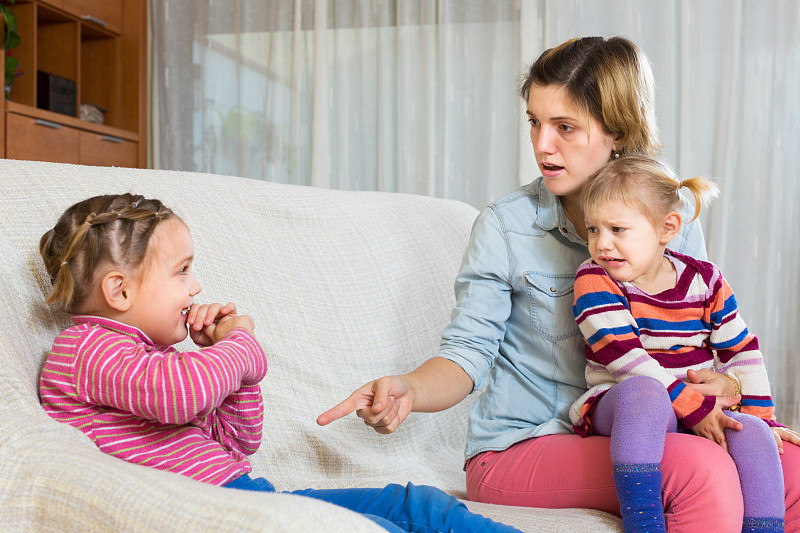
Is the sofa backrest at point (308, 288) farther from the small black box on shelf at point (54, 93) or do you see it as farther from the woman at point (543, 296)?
the small black box on shelf at point (54, 93)

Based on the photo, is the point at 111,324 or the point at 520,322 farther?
the point at 520,322

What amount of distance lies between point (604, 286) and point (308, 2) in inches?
114

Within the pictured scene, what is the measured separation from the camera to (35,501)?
70 centimetres

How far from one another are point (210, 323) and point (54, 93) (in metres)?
2.82

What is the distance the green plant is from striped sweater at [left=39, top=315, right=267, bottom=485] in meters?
2.60

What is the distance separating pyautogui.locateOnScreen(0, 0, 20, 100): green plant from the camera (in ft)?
9.75

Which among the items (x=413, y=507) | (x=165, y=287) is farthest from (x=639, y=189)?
(x=165, y=287)

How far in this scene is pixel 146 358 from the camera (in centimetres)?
83

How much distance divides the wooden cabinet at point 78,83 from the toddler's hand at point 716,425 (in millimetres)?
2873

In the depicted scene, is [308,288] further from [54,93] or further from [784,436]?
[54,93]

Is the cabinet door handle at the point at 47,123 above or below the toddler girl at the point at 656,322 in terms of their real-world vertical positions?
above

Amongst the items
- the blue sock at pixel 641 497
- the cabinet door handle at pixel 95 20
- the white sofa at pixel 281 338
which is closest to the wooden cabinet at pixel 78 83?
the cabinet door handle at pixel 95 20

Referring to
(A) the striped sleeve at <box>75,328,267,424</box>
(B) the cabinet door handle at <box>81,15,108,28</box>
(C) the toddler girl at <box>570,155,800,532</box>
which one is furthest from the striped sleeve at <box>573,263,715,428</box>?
(B) the cabinet door handle at <box>81,15,108,28</box>

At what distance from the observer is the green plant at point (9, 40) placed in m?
2.97
